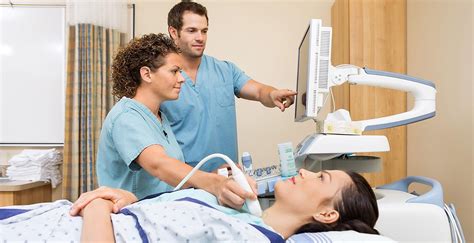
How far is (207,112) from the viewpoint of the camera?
1.99 metres

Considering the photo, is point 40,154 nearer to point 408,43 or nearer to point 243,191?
point 243,191

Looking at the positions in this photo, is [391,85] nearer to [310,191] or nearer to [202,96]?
[310,191]

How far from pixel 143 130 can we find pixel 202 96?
666 millimetres

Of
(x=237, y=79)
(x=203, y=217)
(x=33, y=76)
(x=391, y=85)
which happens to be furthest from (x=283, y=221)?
(x=33, y=76)

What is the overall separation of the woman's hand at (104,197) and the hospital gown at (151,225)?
0.02m

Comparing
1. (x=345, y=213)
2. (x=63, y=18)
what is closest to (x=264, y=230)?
(x=345, y=213)

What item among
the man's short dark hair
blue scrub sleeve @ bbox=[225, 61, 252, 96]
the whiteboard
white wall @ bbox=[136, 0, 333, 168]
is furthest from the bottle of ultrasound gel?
the whiteboard

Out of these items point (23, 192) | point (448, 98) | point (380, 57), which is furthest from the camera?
point (23, 192)

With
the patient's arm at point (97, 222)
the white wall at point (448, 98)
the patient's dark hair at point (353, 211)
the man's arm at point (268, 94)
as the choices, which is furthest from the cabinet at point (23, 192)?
the white wall at point (448, 98)

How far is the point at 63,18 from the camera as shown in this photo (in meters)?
3.18

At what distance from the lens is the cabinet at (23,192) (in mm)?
2486

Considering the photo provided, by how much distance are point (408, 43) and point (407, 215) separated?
1.55 m

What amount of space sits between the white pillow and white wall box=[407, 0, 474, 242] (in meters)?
0.94

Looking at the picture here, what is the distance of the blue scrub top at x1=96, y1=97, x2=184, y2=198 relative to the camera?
1335mm
